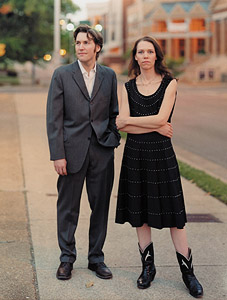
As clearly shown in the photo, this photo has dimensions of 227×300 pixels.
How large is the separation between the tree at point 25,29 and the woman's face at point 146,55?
44.2 m

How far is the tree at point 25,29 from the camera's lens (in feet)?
159

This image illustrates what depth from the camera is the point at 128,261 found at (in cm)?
558

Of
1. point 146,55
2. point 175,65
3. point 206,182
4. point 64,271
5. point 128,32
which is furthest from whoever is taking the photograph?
point 128,32

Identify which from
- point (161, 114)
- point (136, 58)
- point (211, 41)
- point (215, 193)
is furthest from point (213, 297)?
point (211, 41)

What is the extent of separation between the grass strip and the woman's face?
388cm

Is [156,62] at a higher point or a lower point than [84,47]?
lower

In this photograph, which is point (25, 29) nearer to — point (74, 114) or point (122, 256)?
point (122, 256)

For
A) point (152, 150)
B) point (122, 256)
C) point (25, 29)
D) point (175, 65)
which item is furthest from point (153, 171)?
point (175, 65)

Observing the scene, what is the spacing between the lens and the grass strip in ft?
28.4

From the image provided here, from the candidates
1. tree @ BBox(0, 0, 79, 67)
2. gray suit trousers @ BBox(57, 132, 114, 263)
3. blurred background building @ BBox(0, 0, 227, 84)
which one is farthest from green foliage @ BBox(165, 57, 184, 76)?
gray suit trousers @ BBox(57, 132, 114, 263)

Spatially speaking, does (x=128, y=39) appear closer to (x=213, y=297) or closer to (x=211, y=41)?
(x=211, y=41)

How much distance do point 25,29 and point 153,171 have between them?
156 ft

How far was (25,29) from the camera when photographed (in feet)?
167

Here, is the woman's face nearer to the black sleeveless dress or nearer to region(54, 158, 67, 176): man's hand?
the black sleeveless dress
